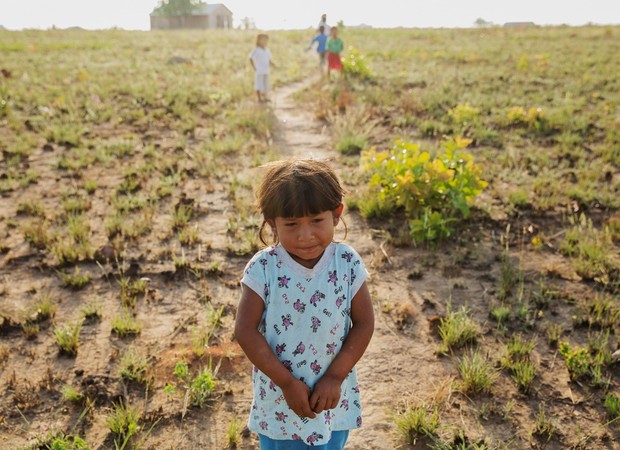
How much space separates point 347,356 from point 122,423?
161 centimetres

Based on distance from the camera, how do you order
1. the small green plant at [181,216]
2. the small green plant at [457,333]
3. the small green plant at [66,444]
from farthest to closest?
the small green plant at [181,216] < the small green plant at [457,333] < the small green plant at [66,444]

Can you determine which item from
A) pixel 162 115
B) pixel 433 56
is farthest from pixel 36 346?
→ pixel 433 56

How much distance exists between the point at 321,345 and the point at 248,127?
7.94m

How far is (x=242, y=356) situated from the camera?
3.39 meters

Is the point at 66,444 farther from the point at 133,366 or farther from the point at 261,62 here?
the point at 261,62

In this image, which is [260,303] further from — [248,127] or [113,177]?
[248,127]

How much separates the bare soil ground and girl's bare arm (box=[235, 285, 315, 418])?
0.67m

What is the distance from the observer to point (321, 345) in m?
1.82

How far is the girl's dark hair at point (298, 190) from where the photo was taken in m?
1.71

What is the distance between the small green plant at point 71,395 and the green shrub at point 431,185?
3.30 m

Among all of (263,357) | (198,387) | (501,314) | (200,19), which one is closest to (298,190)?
(263,357)

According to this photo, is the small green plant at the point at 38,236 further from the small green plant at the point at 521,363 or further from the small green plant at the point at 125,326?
the small green plant at the point at 521,363

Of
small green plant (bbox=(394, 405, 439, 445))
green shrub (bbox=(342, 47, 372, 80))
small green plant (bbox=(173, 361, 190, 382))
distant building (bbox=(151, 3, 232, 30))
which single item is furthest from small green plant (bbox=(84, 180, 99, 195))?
distant building (bbox=(151, 3, 232, 30))

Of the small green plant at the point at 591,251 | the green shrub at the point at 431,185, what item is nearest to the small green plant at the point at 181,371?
the green shrub at the point at 431,185
